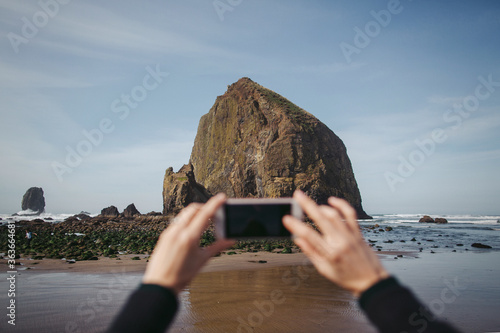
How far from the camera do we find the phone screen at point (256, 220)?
1.71 meters

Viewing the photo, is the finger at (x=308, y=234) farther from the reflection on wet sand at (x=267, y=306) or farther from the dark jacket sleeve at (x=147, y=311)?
the reflection on wet sand at (x=267, y=306)

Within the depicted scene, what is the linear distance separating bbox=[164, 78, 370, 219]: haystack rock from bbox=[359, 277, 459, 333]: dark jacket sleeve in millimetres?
59467

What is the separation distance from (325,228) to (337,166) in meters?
71.7

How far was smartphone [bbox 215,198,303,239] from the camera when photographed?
66.2 inches

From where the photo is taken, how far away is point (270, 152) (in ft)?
218

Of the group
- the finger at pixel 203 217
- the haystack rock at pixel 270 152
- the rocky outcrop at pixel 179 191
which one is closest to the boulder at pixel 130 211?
the rocky outcrop at pixel 179 191

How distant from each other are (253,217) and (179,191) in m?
56.0

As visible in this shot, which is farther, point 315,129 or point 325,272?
point 315,129

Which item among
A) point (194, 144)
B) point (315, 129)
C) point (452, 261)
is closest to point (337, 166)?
point (315, 129)

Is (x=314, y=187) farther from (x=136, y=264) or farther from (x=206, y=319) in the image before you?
(x=206, y=319)

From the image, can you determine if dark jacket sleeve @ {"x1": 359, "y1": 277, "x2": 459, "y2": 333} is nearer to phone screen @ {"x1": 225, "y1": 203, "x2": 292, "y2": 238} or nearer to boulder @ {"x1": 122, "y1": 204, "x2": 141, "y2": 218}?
phone screen @ {"x1": 225, "y1": 203, "x2": 292, "y2": 238}

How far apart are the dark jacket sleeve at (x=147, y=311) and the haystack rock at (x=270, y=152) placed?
59535mm

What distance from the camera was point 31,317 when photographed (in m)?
5.96

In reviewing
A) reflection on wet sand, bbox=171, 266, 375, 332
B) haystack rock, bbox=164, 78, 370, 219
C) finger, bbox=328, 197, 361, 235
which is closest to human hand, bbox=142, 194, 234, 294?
finger, bbox=328, 197, 361, 235
